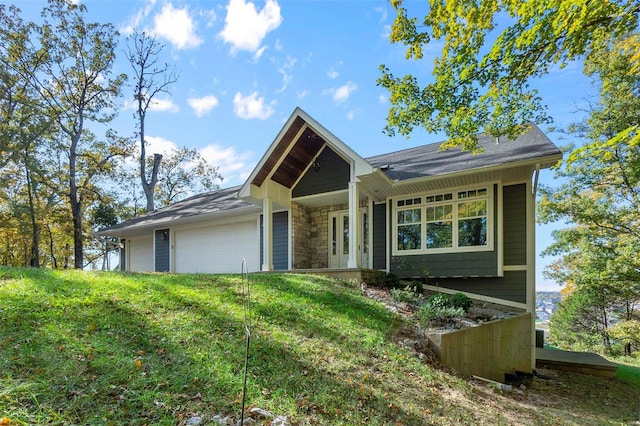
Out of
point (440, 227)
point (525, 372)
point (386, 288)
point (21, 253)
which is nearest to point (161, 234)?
point (386, 288)

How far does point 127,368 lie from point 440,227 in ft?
27.1

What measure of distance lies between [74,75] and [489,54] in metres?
21.1

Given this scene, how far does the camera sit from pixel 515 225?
888cm

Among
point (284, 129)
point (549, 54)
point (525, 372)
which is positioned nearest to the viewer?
point (549, 54)

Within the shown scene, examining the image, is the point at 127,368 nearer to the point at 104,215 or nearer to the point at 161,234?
the point at 161,234

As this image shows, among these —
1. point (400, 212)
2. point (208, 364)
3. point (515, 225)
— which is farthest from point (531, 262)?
point (208, 364)

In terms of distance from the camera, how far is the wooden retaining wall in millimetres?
5758

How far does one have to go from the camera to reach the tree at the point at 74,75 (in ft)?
58.5

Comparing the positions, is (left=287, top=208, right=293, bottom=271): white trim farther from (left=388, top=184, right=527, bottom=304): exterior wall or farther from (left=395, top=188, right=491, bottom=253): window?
(left=388, top=184, right=527, bottom=304): exterior wall

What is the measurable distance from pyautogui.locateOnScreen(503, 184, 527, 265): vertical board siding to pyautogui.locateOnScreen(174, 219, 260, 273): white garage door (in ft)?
26.0

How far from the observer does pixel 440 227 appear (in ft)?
31.5

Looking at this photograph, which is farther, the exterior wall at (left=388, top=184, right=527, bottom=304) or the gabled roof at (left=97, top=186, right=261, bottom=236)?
the gabled roof at (left=97, top=186, right=261, bottom=236)

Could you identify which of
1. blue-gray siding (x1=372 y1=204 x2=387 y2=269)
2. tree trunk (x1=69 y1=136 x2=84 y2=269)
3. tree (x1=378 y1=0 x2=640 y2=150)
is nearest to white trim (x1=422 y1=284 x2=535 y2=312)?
blue-gray siding (x1=372 y1=204 x2=387 y2=269)

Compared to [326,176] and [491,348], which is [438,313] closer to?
[491,348]
